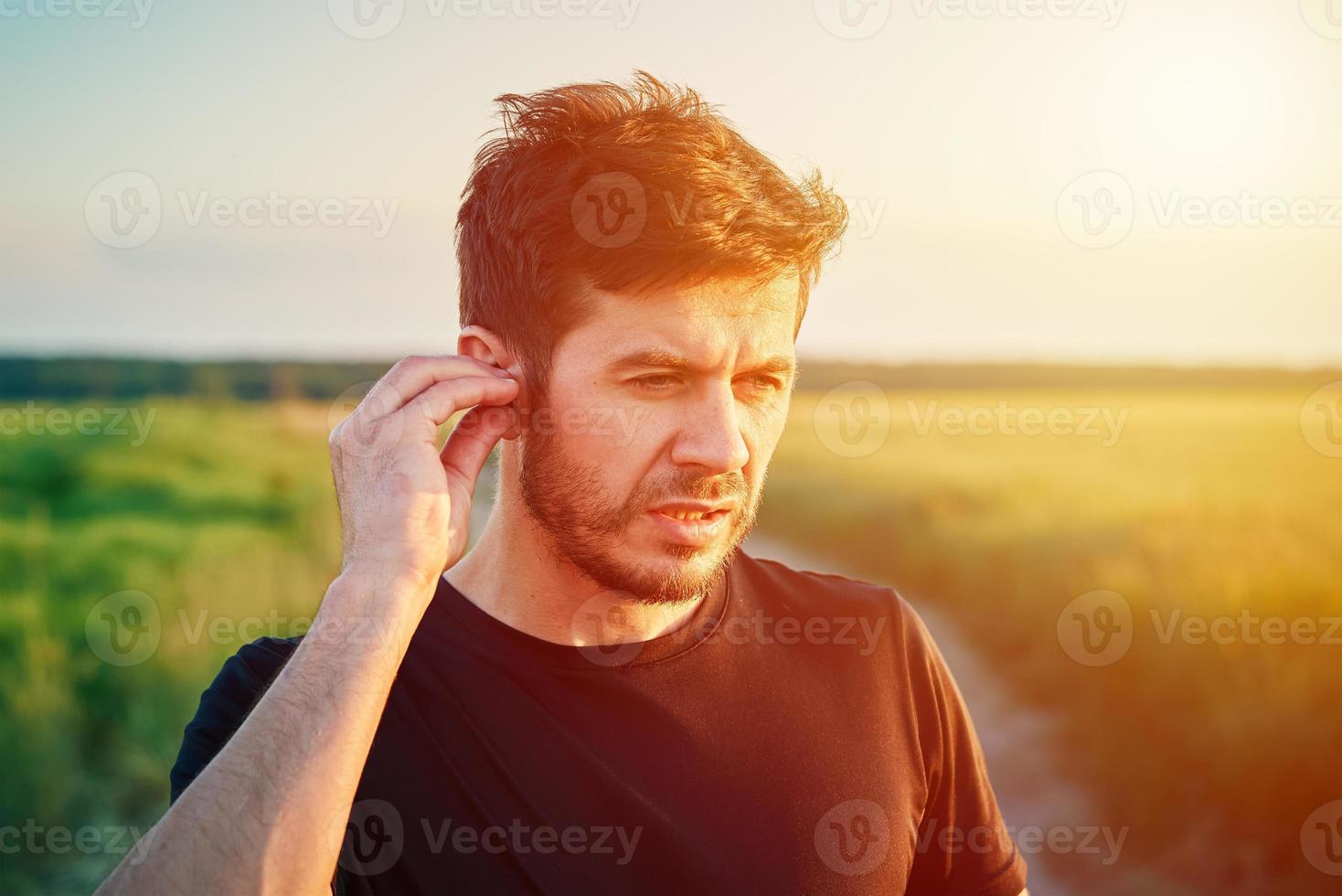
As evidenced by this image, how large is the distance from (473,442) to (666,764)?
0.93 meters

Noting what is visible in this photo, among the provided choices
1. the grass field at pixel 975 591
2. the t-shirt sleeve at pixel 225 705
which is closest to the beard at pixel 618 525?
the t-shirt sleeve at pixel 225 705

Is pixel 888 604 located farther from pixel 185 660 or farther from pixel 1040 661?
pixel 1040 661

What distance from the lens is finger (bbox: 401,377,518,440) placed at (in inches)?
91.4

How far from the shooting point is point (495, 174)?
2.87 meters

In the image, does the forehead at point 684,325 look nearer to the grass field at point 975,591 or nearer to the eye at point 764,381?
the eye at point 764,381

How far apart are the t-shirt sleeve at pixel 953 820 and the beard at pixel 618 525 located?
24.6 inches

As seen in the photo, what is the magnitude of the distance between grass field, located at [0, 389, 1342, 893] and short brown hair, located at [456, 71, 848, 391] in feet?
14.3

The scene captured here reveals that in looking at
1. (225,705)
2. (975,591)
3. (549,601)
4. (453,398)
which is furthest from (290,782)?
(975,591)

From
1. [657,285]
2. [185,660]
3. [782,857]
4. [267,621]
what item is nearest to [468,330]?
[657,285]

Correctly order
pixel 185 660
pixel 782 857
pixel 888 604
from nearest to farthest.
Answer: pixel 782 857 → pixel 888 604 → pixel 185 660

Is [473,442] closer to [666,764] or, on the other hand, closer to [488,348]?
[488,348]

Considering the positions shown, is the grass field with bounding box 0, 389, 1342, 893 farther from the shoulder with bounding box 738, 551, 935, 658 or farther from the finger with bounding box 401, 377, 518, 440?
the finger with bounding box 401, 377, 518, 440

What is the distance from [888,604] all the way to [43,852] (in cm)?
543

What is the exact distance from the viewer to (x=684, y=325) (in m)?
2.44
